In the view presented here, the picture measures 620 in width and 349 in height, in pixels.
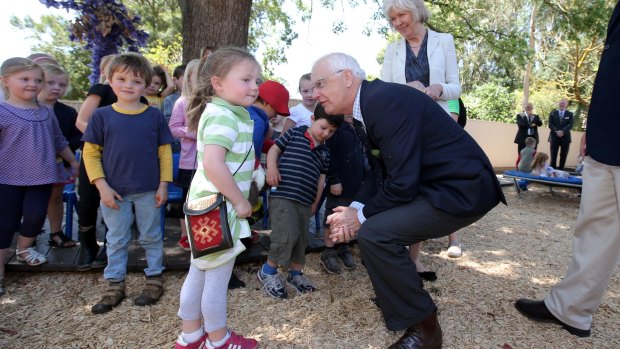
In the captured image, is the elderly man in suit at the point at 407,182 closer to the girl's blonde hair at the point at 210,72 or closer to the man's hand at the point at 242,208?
the girl's blonde hair at the point at 210,72

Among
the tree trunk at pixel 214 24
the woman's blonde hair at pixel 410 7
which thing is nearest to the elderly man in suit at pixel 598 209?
the woman's blonde hair at pixel 410 7

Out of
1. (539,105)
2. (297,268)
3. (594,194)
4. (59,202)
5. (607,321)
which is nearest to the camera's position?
(594,194)

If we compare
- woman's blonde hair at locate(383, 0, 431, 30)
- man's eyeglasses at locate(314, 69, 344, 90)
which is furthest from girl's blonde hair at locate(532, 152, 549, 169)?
man's eyeglasses at locate(314, 69, 344, 90)

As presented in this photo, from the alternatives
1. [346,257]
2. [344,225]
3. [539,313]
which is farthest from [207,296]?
[539,313]

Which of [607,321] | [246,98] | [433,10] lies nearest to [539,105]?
[433,10]

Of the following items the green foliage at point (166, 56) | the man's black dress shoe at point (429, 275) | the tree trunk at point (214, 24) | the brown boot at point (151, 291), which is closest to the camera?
the brown boot at point (151, 291)

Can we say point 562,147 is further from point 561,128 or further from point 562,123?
point 562,123

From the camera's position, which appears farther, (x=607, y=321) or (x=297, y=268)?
(x=297, y=268)

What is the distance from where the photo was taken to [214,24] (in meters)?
4.68

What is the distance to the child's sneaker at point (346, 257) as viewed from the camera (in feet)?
11.8

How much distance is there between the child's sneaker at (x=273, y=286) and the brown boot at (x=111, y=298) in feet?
3.15

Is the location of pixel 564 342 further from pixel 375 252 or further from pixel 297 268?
pixel 297 268

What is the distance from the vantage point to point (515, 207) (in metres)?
7.35

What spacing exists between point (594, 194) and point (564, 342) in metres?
0.90
